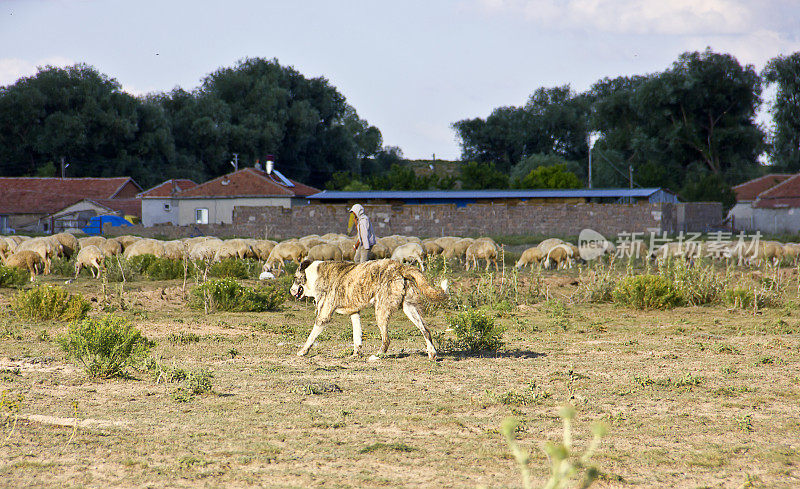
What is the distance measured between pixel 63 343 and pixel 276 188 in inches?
1648

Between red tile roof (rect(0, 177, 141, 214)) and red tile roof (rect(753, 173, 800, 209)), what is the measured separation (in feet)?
143

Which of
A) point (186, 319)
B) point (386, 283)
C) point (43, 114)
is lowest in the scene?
point (186, 319)

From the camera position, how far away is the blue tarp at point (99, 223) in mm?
41044

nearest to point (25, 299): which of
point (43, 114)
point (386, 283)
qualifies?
point (386, 283)

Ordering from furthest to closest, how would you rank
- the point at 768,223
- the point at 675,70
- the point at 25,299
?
1. the point at 675,70
2. the point at 768,223
3. the point at 25,299

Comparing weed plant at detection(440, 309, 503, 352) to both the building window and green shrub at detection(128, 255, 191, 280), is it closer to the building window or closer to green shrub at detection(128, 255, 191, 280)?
green shrub at detection(128, 255, 191, 280)

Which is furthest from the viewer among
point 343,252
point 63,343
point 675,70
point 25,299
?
point 675,70

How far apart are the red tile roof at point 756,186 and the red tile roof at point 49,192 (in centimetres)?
4368

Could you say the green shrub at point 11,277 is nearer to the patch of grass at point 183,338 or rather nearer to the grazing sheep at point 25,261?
the grazing sheep at point 25,261

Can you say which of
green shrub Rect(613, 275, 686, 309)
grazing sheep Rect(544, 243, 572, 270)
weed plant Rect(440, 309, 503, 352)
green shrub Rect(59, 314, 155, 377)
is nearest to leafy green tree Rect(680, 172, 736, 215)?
grazing sheep Rect(544, 243, 572, 270)

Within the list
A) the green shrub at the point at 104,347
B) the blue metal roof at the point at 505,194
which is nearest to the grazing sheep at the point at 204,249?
the green shrub at the point at 104,347

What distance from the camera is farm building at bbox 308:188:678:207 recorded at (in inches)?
1506

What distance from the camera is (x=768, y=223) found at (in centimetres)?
4906

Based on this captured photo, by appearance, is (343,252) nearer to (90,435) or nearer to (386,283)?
A: (386,283)
